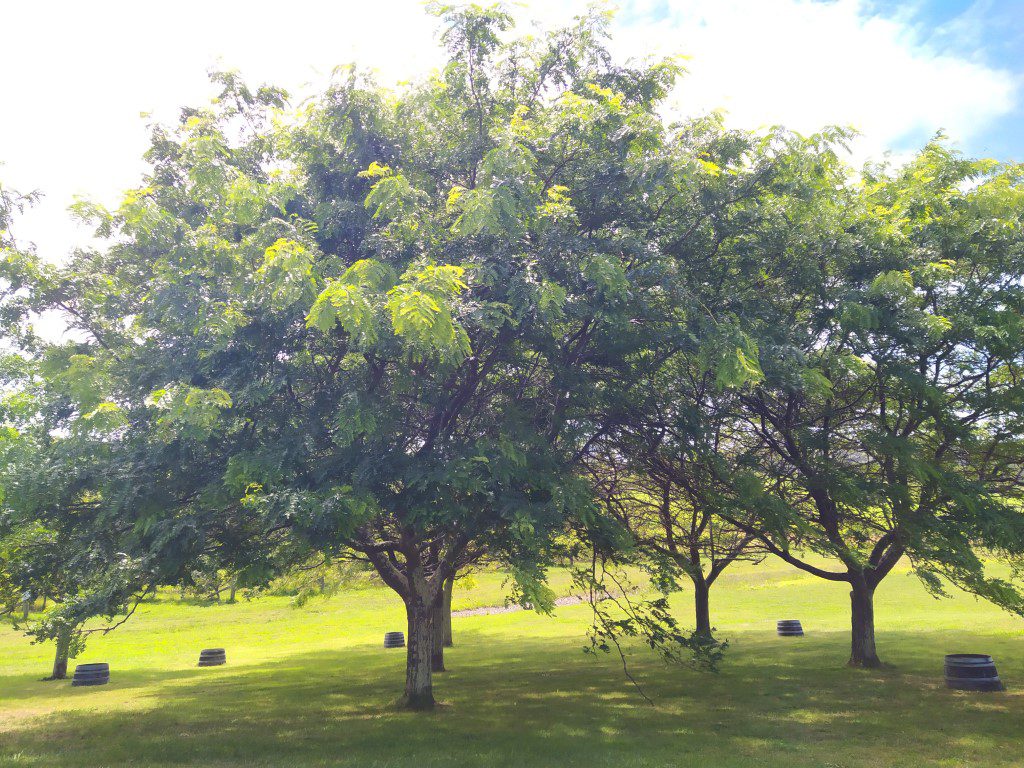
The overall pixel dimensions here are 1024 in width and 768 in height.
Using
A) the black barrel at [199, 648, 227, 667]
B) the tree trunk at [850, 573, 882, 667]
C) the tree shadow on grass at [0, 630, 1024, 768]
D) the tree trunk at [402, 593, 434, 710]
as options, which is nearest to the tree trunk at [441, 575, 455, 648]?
the tree shadow on grass at [0, 630, 1024, 768]

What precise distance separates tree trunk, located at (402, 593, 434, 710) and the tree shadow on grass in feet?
1.56

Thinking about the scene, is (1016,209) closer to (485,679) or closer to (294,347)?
(294,347)

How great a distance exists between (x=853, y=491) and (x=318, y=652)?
83.7ft

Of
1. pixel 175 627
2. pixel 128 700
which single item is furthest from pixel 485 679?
pixel 175 627

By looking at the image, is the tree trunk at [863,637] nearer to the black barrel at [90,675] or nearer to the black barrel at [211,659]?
the black barrel at [90,675]

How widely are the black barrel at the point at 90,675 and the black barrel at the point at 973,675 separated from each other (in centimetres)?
2321

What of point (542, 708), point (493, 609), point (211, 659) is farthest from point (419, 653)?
point (493, 609)

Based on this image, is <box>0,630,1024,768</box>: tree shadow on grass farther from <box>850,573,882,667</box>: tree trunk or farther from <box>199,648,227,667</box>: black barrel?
<box>199,648,227,667</box>: black barrel

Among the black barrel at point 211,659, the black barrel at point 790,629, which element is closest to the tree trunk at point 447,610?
the black barrel at point 211,659

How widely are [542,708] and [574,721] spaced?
66.9 inches

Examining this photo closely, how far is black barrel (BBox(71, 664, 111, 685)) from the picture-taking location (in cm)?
2270

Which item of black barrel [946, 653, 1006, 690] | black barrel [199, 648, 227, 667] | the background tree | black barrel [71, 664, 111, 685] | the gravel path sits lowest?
the gravel path

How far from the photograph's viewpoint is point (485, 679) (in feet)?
69.2

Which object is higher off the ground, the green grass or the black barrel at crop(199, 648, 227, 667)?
the green grass
